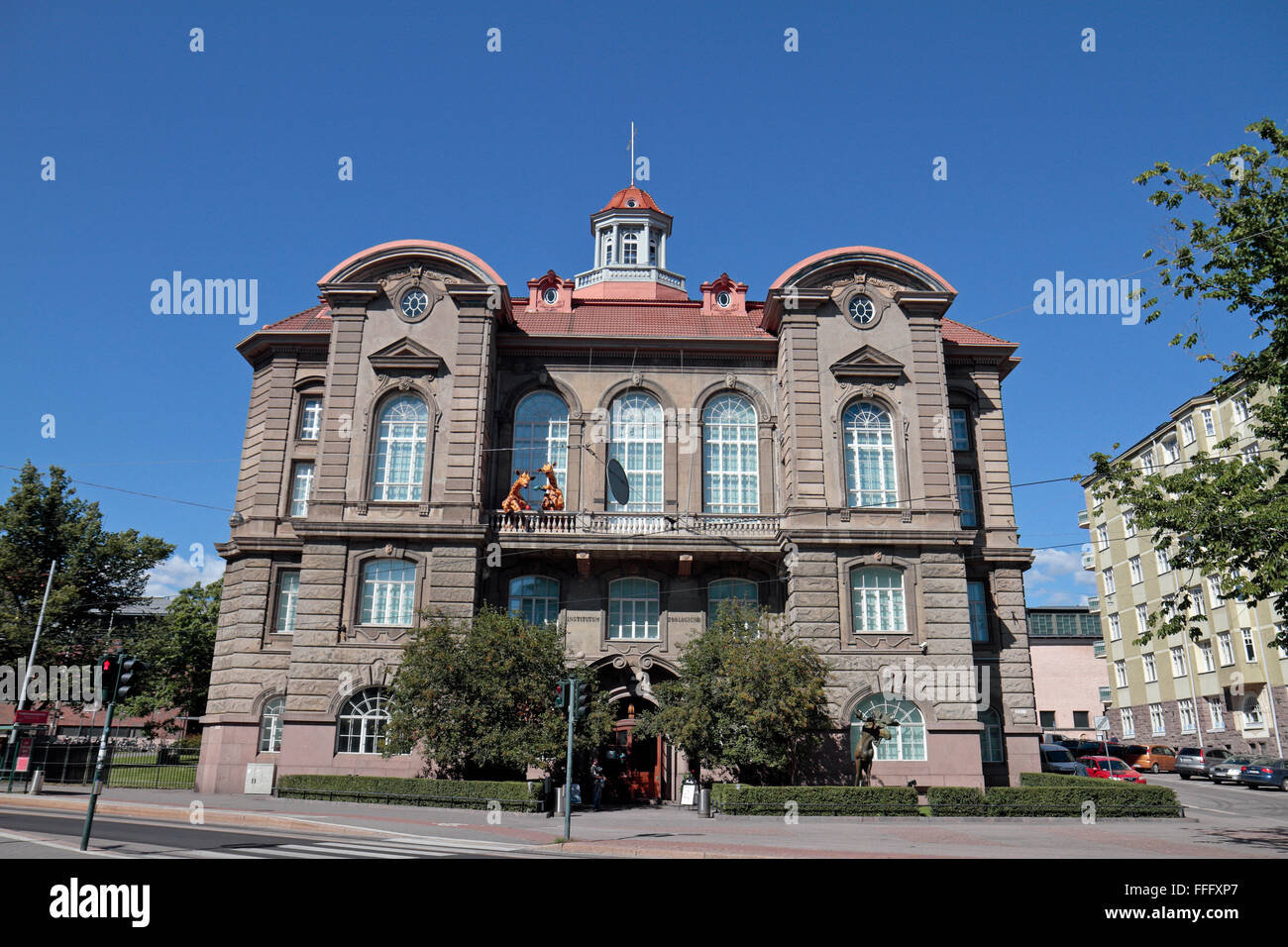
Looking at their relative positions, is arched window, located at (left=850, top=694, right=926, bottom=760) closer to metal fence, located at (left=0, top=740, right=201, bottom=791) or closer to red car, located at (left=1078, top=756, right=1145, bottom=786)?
red car, located at (left=1078, top=756, right=1145, bottom=786)

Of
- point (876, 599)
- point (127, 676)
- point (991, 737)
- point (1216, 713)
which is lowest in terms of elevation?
point (991, 737)

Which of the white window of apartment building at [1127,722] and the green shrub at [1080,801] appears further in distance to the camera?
the white window of apartment building at [1127,722]

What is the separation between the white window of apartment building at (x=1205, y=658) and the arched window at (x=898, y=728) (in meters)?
30.9

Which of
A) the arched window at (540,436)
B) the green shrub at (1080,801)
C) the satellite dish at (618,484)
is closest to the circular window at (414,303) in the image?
the arched window at (540,436)

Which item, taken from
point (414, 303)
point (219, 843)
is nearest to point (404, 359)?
point (414, 303)

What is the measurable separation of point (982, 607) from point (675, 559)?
38.8 feet

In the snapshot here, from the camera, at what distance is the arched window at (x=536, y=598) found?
3191 centimetres

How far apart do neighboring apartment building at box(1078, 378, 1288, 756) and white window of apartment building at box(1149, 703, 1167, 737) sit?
0.06 m

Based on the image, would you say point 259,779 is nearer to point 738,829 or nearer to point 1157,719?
point 738,829

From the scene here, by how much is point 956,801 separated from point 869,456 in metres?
12.0

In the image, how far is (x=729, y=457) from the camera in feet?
→ 112

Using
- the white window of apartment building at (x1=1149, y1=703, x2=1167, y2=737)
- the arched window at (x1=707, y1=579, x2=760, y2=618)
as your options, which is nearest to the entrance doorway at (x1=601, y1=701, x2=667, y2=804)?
the arched window at (x1=707, y1=579, x2=760, y2=618)

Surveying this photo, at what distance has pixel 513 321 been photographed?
1373 inches

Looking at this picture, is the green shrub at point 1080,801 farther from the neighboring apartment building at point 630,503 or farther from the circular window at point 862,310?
the circular window at point 862,310
